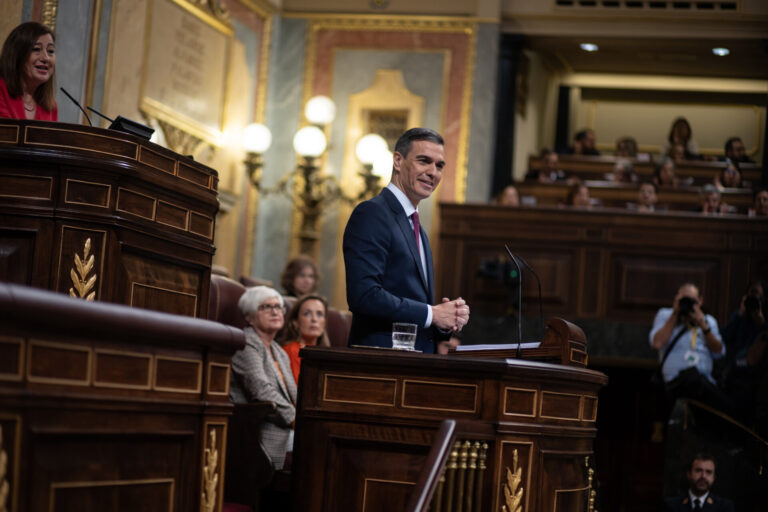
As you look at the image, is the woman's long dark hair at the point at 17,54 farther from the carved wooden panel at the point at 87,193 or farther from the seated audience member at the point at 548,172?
the seated audience member at the point at 548,172

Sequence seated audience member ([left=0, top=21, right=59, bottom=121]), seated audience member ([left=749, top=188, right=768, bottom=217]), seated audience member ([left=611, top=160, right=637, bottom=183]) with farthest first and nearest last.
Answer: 1. seated audience member ([left=611, top=160, right=637, bottom=183])
2. seated audience member ([left=749, top=188, right=768, bottom=217])
3. seated audience member ([left=0, top=21, right=59, bottom=121])

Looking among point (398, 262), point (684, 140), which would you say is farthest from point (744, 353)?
point (684, 140)

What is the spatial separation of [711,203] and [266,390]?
5.81m

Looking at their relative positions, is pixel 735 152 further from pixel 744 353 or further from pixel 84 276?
pixel 84 276

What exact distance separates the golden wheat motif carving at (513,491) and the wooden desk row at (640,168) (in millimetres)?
8642

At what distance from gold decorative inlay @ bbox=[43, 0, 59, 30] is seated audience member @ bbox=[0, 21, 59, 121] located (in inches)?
106

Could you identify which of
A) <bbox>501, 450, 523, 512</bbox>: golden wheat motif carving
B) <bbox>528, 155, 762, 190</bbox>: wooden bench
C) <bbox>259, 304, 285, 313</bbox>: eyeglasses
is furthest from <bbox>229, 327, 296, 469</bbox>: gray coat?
<bbox>528, 155, 762, 190</bbox>: wooden bench

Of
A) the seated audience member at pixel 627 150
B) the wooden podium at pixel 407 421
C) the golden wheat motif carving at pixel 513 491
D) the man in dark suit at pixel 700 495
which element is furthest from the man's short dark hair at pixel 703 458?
the seated audience member at pixel 627 150

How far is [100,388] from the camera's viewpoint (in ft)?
7.51

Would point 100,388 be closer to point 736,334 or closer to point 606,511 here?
point 736,334

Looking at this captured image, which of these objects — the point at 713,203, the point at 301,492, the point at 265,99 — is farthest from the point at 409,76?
the point at 301,492

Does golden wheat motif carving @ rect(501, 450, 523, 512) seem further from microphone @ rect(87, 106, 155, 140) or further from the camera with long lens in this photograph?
the camera with long lens

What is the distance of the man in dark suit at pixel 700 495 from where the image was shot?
596 cm

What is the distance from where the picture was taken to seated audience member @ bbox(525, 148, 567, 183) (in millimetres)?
11002
